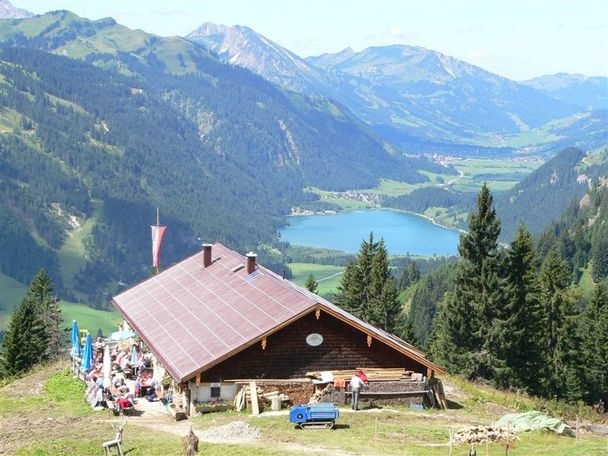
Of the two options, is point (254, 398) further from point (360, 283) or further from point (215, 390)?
point (360, 283)

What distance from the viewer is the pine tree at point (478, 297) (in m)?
61.9

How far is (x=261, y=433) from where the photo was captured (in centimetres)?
3522

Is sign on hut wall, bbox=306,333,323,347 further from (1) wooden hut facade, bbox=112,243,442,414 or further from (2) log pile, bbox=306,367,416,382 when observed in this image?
(2) log pile, bbox=306,367,416,382

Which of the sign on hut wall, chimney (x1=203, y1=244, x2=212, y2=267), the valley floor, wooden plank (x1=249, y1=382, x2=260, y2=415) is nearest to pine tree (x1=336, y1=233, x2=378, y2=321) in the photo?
chimney (x1=203, y1=244, x2=212, y2=267)

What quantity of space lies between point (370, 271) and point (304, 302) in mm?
→ 44657

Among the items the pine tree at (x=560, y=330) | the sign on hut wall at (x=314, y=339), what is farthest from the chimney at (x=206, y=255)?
the pine tree at (x=560, y=330)

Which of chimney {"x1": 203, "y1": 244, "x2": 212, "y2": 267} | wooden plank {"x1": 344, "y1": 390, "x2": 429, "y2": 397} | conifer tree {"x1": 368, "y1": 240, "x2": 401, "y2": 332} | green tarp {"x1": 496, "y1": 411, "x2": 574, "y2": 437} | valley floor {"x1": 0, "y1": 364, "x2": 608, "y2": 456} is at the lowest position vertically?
valley floor {"x1": 0, "y1": 364, "x2": 608, "y2": 456}

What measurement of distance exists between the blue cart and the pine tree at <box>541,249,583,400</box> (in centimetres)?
3873

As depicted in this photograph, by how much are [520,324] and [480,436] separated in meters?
29.4

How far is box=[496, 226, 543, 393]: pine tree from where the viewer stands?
61.2 meters

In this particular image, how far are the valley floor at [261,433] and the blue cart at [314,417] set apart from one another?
0.48 metres

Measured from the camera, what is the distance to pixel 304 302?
146ft

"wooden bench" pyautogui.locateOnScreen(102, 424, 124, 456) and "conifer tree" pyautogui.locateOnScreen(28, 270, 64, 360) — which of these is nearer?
"wooden bench" pyautogui.locateOnScreen(102, 424, 124, 456)

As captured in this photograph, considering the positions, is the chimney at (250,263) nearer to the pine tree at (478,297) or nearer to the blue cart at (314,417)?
the blue cart at (314,417)
